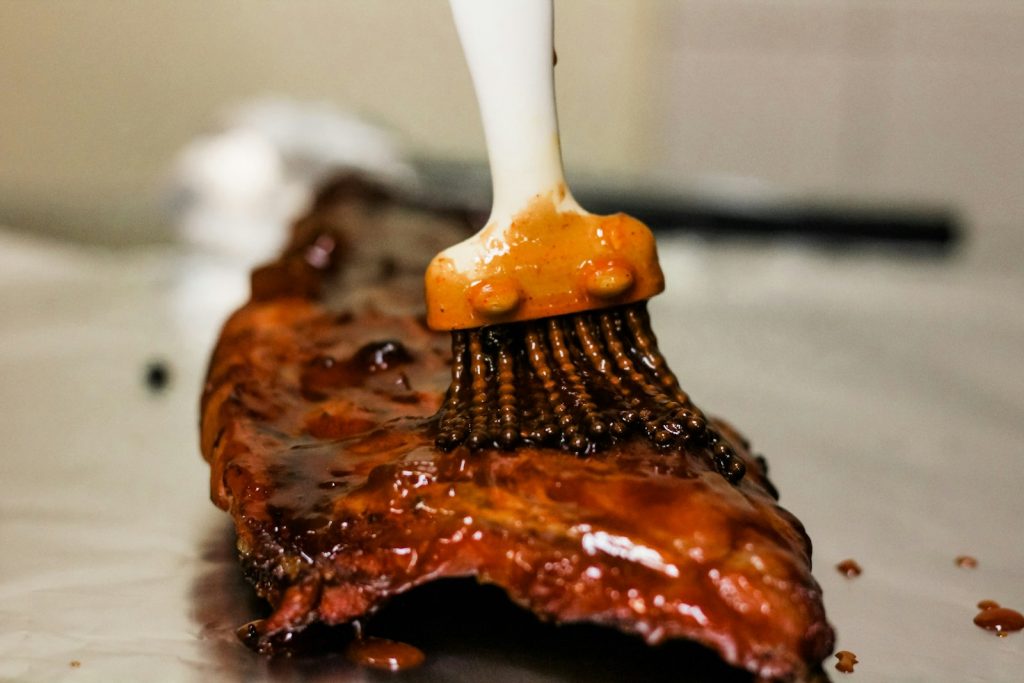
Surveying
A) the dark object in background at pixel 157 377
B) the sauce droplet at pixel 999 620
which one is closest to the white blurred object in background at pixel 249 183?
the dark object in background at pixel 157 377

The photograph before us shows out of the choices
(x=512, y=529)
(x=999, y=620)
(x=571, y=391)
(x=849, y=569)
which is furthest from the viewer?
(x=849, y=569)

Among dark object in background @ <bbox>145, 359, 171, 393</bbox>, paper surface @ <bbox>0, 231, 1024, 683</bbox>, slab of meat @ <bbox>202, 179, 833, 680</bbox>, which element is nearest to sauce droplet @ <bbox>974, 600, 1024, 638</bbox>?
paper surface @ <bbox>0, 231, 1024, 683</bbox>

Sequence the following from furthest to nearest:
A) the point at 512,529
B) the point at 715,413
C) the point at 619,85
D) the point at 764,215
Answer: the point at 619,85, the point at 764,215, the point at 715,413, the point at 512,529

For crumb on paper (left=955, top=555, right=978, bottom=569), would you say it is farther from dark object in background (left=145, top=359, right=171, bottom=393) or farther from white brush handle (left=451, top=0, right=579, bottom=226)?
dark object in background (left=145, top=359, right=171, bottom=393)

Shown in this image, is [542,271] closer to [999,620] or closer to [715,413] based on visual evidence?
[999,620]

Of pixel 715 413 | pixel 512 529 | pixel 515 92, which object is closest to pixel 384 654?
pixel 512 529
